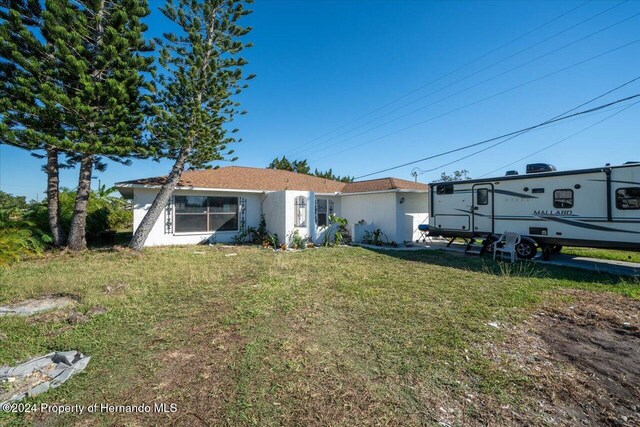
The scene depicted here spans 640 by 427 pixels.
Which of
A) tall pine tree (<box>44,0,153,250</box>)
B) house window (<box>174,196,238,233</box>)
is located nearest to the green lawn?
tall pine tree (<box>44,0,153,250</box>)

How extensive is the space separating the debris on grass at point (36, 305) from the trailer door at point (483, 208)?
12.1 metres

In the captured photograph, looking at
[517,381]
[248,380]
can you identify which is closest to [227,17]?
[248,380]

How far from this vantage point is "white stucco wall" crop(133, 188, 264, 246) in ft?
39.0

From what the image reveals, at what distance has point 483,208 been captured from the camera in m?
10.9

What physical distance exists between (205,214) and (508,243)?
12395 mm

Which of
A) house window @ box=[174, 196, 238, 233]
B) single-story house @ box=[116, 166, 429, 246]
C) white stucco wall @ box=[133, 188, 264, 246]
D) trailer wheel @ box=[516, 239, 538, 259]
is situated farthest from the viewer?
house window @ box=[174, 196, 238, 233]

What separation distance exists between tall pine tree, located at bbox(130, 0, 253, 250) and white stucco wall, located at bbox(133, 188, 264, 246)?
116cm

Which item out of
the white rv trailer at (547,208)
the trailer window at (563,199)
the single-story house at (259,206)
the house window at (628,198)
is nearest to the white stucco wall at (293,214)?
the single-story house at (259,206)

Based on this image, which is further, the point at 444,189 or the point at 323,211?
the point at 323,211

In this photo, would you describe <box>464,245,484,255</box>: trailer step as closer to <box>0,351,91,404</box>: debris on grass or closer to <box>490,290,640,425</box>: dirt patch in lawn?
<box>490,290,640,425</box>: dirt patch in lawn

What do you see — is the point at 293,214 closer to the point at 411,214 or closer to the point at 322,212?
the point at 322,212

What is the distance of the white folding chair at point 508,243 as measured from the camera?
958cm

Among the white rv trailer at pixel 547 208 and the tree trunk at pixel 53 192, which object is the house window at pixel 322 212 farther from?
the tree trunk at pixel 53 192

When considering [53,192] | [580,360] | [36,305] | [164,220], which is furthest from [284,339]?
[53,192]
